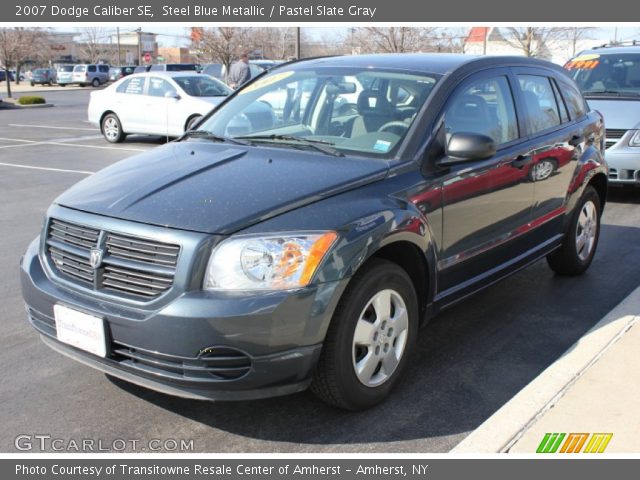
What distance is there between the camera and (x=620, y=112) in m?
8.70

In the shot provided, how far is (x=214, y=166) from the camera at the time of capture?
3.74 m

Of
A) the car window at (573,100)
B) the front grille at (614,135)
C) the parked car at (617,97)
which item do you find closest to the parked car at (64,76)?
the parked car at (617,97)

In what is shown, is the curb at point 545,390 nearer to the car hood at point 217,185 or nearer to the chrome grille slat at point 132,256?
the car hood at point 217,185

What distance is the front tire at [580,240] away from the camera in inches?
217

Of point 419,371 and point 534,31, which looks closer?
point 419,371

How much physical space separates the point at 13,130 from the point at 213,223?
58.7 ft

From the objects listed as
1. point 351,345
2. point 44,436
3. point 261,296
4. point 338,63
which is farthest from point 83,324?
point 338,63

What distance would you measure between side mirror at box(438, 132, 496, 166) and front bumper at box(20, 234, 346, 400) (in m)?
1.17

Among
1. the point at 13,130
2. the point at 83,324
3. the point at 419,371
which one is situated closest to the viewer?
the point at 83,324

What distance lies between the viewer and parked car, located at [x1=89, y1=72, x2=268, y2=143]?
1482 cm

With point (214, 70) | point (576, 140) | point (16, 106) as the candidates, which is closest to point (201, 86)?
point (576, 140)

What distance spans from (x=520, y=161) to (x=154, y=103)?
11907 millimetres

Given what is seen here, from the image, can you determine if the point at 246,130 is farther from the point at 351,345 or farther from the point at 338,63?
the point at 351,345

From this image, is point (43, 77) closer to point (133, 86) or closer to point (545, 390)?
point (133, 86)
